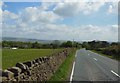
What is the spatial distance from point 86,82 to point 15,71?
281 inches

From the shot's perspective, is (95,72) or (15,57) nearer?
(95,72)

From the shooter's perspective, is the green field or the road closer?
the road

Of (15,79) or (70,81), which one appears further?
(70,81)

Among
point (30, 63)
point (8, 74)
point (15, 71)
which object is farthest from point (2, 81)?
point (30, 63)

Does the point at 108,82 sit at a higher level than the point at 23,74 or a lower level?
lower

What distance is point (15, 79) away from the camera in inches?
298

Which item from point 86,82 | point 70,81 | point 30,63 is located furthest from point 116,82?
point 30,63

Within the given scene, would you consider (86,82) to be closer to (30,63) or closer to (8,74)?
(30,63)

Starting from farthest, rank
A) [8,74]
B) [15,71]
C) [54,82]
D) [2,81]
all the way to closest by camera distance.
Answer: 1. [54,82]
2. [15,71]
3. [8,74]
4. [2,81]

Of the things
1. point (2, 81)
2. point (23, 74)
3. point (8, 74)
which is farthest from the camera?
point (23, 74)

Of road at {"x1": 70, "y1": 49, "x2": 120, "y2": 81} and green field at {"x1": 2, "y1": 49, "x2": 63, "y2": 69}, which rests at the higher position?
green field at {"x1": 2, "y1": 49, "x2": 63, "y2": 69}

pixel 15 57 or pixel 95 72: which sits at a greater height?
pixel 15 57

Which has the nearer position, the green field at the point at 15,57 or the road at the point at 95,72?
the road at the point at 95,72

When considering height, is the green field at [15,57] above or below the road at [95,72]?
above
